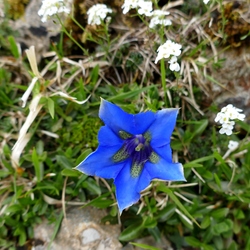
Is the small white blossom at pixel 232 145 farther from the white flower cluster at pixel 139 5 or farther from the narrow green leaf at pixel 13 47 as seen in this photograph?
the narrow green leaf at pixel 13 47

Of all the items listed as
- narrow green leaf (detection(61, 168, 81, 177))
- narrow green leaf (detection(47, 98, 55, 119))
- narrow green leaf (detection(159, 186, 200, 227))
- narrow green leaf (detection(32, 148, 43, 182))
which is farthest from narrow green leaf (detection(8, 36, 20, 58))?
narrow green leaf (detection(159, 186, 200, 227))

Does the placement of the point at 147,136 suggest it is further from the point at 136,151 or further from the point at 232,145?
the point at 232,145

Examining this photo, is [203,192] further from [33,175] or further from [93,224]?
[33,175]

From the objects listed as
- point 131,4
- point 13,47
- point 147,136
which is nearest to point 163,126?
point 147,136

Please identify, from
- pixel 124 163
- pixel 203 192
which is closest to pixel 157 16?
pixel 124 163

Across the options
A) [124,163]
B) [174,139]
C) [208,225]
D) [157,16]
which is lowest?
[208,225]

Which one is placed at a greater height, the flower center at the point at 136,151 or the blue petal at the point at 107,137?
the blue petal at the point at 107,137

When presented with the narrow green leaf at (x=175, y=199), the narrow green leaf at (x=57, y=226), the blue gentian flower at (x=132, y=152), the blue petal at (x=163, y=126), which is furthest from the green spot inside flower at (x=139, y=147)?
the narrow green leaf at (x=57, y=226)
